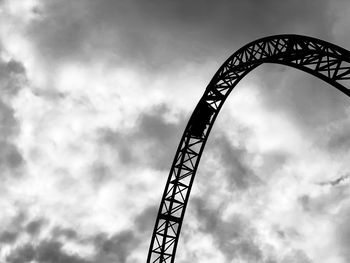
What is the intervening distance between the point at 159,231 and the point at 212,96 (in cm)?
833

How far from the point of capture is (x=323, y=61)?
1238cm

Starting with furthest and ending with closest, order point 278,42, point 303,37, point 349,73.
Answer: point 278,42 < point 303,37 < point 349,73

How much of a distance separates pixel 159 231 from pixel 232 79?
9.55 m

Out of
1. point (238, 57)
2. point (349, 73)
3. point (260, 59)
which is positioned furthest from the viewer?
point (238, 57)

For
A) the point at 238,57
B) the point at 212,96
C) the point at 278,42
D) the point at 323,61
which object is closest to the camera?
the point at 323,61

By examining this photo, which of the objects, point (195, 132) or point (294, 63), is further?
point (195, 132)

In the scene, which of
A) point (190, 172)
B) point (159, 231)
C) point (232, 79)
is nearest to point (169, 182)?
point (190, 172)

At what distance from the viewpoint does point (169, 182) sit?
20.3 metres

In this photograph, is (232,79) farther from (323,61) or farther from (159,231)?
(159,231)

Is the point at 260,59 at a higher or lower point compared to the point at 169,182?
higher

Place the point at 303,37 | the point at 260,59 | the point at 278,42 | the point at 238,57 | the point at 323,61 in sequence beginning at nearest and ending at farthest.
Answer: the point at 323,61 < the point at 303,37 < the point at 278,42 < the point at 260,59 < the point at 238,57

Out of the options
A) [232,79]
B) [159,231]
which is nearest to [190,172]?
[159,231]

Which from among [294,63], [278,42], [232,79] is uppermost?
[232,79]

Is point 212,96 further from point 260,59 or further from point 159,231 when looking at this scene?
point 159,231
